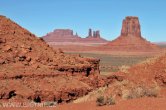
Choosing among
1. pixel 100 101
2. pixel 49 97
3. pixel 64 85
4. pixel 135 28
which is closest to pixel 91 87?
pixel 64 85

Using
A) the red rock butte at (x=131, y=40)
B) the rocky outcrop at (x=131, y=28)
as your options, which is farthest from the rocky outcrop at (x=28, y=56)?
the rocky outcrop at (x=131, y=28)

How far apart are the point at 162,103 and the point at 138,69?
305 inches

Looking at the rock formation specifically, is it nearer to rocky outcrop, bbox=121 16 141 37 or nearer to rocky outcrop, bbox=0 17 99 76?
rocky outcrop, bbox=0 17 99 76

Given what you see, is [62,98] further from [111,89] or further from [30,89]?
[111,89]

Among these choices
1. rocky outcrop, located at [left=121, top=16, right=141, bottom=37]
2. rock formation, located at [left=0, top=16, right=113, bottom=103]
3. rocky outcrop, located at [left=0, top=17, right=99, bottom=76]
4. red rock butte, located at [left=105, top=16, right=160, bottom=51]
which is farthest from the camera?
rocky outcrop, located at [left=121, top=16, right=141, bottom=37]

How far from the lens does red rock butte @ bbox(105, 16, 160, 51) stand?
14714 cm

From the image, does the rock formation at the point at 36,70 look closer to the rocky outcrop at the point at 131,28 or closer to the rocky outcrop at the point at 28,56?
the rocky outcrop at the point at 28,56

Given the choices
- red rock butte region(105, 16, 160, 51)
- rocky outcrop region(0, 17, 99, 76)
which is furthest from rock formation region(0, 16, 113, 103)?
red rock butte region(105, 16, 160, 51)

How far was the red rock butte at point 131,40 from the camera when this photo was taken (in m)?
147

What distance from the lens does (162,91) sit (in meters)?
16.1

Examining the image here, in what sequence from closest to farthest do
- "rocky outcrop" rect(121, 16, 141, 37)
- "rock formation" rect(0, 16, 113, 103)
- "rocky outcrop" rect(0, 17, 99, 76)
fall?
"rock formation" rect(0, 16, 113, 103), "rocky outcrop" rect(0, 17, 99, 76), "rocky outcrop" rect(121, 16, 141, 37)

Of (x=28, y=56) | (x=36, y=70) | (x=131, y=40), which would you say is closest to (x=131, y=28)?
(x=131, y=40)

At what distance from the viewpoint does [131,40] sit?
15288 centimetres

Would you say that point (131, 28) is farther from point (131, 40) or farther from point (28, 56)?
point (28, 56)
